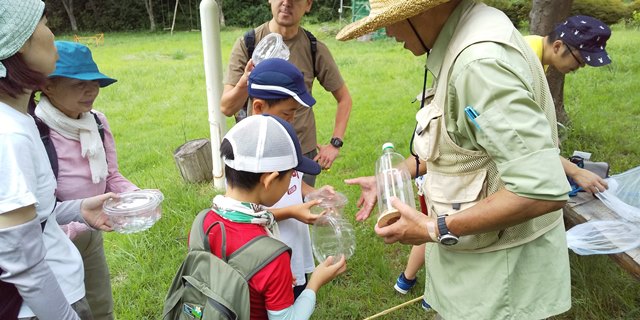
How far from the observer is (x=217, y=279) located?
1665 millimetres

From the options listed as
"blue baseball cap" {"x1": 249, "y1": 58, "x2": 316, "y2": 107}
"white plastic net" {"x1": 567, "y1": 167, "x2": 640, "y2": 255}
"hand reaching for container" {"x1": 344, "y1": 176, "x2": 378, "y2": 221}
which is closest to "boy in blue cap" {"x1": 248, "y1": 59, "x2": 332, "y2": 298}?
"blue baseball cap" {"x1": 249, "y1": 58, "x2": 316, "y2": 107}

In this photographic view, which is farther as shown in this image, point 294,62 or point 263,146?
point 294,62

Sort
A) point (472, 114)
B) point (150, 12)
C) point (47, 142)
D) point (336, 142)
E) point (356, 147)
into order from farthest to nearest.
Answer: point (150, 12), point (356, 147), point (336, 142), point (47, 142), point (472, 114)

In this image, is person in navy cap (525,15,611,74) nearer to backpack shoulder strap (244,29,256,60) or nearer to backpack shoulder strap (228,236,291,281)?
backpack shoulder strap (244,29,256,60)

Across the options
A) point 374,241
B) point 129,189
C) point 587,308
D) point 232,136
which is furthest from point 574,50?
point 129,189

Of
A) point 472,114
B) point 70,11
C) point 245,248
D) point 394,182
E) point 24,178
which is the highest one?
point 472,114

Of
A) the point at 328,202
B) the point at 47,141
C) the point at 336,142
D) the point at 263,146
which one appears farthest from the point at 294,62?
the point at 47,141

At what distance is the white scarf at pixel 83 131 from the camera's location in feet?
7.32

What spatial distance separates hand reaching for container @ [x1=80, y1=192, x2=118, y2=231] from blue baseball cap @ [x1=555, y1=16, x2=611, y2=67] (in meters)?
3.15

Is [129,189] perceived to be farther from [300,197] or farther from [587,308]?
[587,308]

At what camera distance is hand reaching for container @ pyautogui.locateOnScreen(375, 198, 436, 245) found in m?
1.69

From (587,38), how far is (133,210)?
316 cm

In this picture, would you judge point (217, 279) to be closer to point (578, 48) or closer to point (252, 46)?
point (252, 46)

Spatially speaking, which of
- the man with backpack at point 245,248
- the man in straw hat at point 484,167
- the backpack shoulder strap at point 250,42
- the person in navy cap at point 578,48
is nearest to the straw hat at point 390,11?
the man in straw hat at point 484,167
